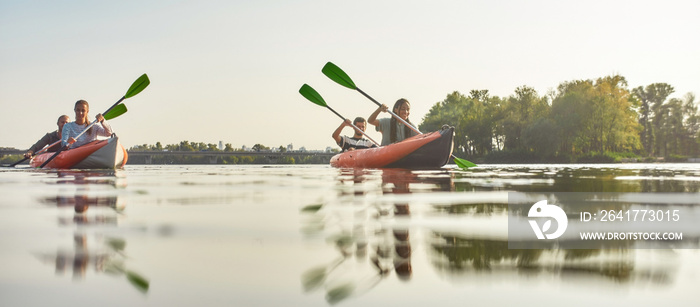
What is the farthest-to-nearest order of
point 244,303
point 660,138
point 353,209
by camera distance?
point 660,138 < point 353,209 < point 244,303

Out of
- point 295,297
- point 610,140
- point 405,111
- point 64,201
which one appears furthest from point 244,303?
point 610,140

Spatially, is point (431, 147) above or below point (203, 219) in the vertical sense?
above

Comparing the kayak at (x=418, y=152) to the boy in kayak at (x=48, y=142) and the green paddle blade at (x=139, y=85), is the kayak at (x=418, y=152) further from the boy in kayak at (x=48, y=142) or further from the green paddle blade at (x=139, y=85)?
the boy in kayak at (x=48, y=142)

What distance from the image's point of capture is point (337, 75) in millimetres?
13406

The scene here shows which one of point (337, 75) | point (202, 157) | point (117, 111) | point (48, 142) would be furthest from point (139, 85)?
point (202, 157)

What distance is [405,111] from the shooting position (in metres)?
13.3

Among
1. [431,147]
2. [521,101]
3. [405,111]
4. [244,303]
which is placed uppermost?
[521,101]

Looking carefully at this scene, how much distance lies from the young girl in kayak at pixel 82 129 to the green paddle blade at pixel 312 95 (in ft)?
17.1

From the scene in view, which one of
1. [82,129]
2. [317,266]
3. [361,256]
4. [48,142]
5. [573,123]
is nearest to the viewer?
[317,266]

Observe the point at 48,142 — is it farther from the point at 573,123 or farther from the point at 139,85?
the point at 573,123

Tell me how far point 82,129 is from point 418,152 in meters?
8.21

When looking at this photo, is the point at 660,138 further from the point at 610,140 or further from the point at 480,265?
the point at 480,265

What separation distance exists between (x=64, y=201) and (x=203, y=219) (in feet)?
5.88

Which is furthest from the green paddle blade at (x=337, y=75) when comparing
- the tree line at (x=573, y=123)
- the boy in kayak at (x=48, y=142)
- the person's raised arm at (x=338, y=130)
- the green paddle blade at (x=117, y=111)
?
the tree line at (x=573, y=123)
